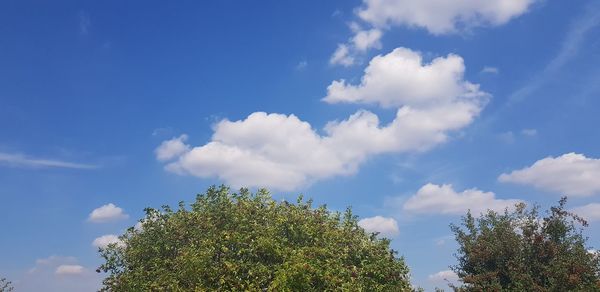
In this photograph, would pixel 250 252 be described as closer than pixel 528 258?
Yes

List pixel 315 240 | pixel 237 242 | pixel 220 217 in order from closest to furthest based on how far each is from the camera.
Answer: pixel 237 242 → pixel 315 240 → pixel 220 217

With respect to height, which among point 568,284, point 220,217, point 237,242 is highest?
point 220,217

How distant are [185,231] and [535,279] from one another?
3213 cm

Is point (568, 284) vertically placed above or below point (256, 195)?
below

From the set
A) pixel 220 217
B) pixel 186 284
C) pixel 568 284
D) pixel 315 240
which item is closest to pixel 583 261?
pixel 568 284

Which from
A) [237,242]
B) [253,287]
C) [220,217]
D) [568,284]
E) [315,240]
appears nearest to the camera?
[253,287]

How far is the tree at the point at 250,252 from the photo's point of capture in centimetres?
3030

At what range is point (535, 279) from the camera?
49.4 metres

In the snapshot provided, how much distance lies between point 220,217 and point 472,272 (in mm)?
28732

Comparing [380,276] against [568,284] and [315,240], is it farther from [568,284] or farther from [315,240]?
[568,284]

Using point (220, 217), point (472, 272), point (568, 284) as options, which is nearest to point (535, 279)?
point (568, 284)

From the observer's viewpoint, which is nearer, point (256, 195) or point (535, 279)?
point (256, 195)

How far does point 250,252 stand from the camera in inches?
1240

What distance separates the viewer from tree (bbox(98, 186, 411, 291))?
3030 cm
